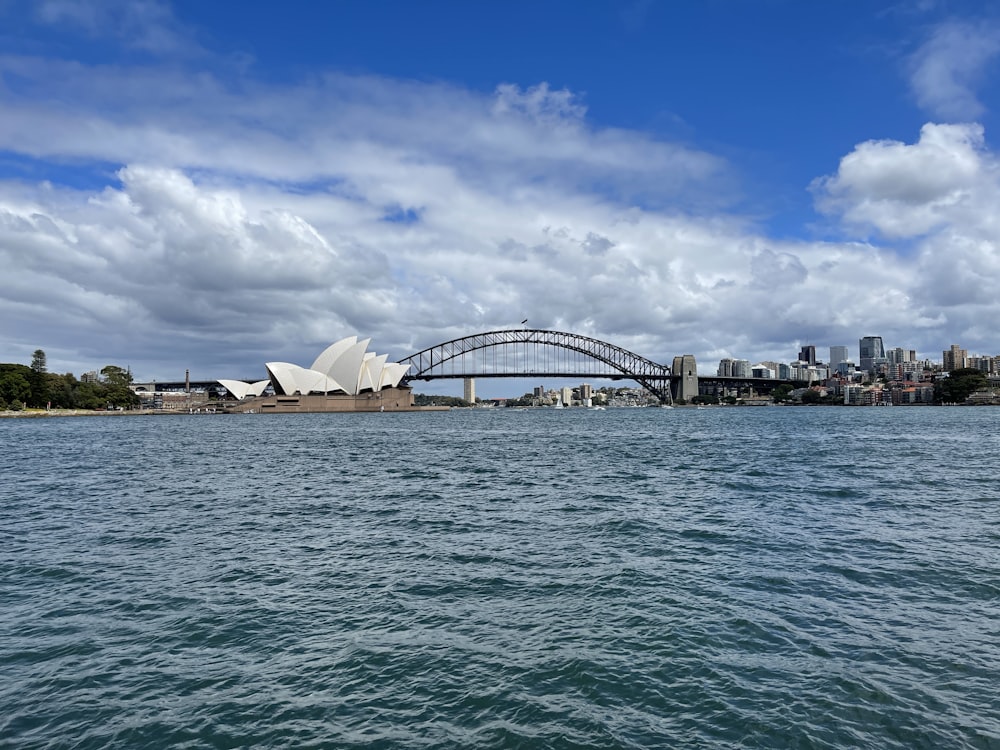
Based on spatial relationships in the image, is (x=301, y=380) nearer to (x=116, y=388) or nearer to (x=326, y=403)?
(x=326, y=403)

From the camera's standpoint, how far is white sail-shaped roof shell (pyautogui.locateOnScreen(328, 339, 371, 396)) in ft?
410

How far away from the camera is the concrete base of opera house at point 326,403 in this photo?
435 ft

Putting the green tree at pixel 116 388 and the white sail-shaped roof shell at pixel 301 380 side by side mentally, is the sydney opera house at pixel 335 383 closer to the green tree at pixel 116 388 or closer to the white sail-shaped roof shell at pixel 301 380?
the white sail-shaped roof shell at pixel 301 380

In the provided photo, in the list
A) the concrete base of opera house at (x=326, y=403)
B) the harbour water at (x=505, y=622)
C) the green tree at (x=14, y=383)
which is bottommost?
the harbour water at (x=505, y=622)

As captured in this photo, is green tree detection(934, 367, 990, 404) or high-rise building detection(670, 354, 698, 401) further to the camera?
high-rise building detection(670, 354, 698, 401)

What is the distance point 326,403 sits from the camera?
132875 mm

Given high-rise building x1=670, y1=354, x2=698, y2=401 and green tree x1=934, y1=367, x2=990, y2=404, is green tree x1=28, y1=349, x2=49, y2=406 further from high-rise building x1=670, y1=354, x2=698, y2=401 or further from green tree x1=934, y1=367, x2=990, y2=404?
green tree x1=934, y1=367, x2=990, y2=404

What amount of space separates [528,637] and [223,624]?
400cm

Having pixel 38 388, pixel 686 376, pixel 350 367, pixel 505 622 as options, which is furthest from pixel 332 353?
pixel 505 622

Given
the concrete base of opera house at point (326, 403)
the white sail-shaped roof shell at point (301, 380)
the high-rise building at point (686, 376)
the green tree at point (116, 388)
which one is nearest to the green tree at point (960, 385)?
the high-rise building at point (686, 376)

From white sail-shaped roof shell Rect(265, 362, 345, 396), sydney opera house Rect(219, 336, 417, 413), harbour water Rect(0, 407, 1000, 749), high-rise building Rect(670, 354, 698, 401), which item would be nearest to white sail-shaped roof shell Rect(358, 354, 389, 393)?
sydney opera house Rect(219, 336, 417, 413)

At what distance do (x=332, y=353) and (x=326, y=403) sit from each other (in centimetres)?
1124

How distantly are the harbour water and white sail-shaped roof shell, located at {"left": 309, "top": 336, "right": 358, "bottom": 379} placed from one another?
364 feet

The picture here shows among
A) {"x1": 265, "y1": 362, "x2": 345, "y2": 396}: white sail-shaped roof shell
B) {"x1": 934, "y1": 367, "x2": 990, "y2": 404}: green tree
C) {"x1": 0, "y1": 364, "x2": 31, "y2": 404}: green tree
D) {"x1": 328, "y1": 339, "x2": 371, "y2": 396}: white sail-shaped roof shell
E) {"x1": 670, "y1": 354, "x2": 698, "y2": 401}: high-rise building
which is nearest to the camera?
{"x1": 0, "y1": 364, "x2": 31, "y2": 404}: green tree
